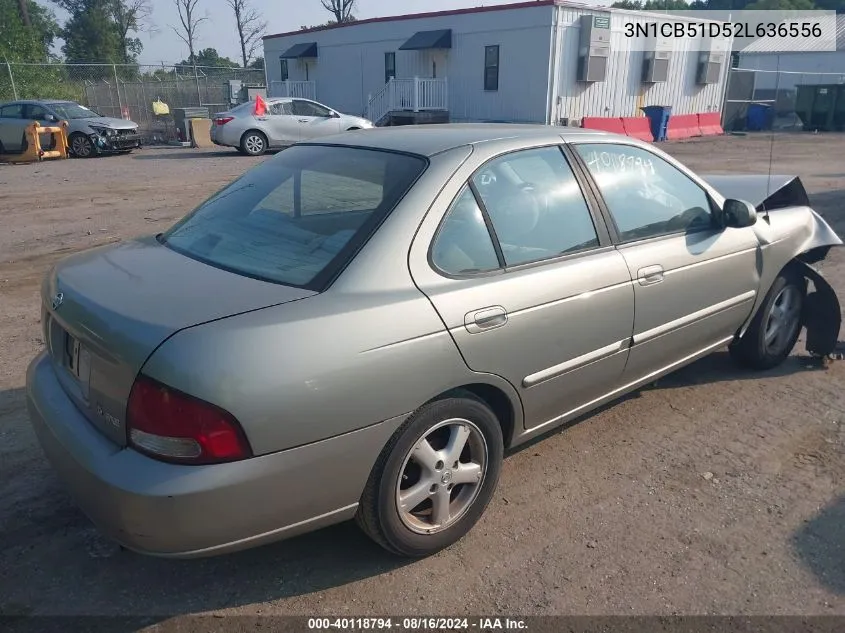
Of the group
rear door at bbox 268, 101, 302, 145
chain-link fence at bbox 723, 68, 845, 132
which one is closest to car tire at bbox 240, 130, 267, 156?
rear door at bbox 268, 101, 302, 145

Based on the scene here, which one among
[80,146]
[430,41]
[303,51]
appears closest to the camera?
[80,146]

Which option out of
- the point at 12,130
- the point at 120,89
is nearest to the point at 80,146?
the point at 12,130

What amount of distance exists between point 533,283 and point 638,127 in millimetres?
23592

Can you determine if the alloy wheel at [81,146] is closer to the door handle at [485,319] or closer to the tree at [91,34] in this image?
the door handle at [485,319]

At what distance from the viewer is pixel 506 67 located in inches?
943

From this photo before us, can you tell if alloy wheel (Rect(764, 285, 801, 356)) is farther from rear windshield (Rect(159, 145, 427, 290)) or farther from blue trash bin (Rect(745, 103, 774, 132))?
blue trash bin (Rect(745, 103, 774, 132))

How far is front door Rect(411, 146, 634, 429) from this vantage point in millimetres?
2701

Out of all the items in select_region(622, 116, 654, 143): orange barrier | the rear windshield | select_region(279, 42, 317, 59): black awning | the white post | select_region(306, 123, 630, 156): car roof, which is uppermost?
select_region(279, 42, 317, 59): black awning

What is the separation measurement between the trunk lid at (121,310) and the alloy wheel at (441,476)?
0.80 m

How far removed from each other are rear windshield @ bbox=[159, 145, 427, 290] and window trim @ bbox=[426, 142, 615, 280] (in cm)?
22

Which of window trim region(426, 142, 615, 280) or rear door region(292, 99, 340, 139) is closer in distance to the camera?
window trim region(426, 142, 615, 280)

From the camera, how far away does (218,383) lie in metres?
2.10

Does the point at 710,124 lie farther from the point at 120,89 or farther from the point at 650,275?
the point at 650,275

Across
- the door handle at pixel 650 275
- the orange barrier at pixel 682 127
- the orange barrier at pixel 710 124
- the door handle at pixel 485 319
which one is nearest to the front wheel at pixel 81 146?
the door handle at pixel 650 275
